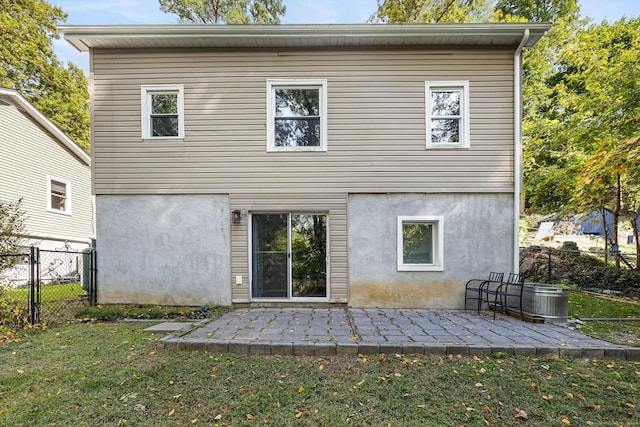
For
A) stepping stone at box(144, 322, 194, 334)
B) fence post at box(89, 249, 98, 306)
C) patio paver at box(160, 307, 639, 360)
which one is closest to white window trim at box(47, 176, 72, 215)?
fence post at box(89, 249, 98, 306)

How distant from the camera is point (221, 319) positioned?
532 centimetres

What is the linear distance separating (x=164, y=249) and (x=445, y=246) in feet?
20.3

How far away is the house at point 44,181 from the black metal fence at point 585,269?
16.0 metres

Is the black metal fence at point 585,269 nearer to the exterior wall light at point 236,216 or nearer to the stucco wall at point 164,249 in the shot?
the exterior wall light at point 236,216

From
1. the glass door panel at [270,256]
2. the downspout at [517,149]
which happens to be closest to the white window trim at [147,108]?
the glass door panel at [270,256]

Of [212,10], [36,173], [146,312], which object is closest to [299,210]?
[146,312]

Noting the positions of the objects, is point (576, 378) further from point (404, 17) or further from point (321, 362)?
point (404, 17)

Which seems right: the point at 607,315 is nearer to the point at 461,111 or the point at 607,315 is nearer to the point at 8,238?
the point at 461,111

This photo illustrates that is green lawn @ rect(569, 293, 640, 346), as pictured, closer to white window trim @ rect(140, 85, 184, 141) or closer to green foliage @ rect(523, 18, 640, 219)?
green foliage @ rect(523, 18, 640, 219)

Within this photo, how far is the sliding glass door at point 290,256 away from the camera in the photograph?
6453 millimetres

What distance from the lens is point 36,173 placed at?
422 inches

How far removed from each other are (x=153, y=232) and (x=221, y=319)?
2677mm

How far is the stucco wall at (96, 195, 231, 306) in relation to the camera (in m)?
6.39

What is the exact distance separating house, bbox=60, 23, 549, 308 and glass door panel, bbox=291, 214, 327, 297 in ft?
0.10
